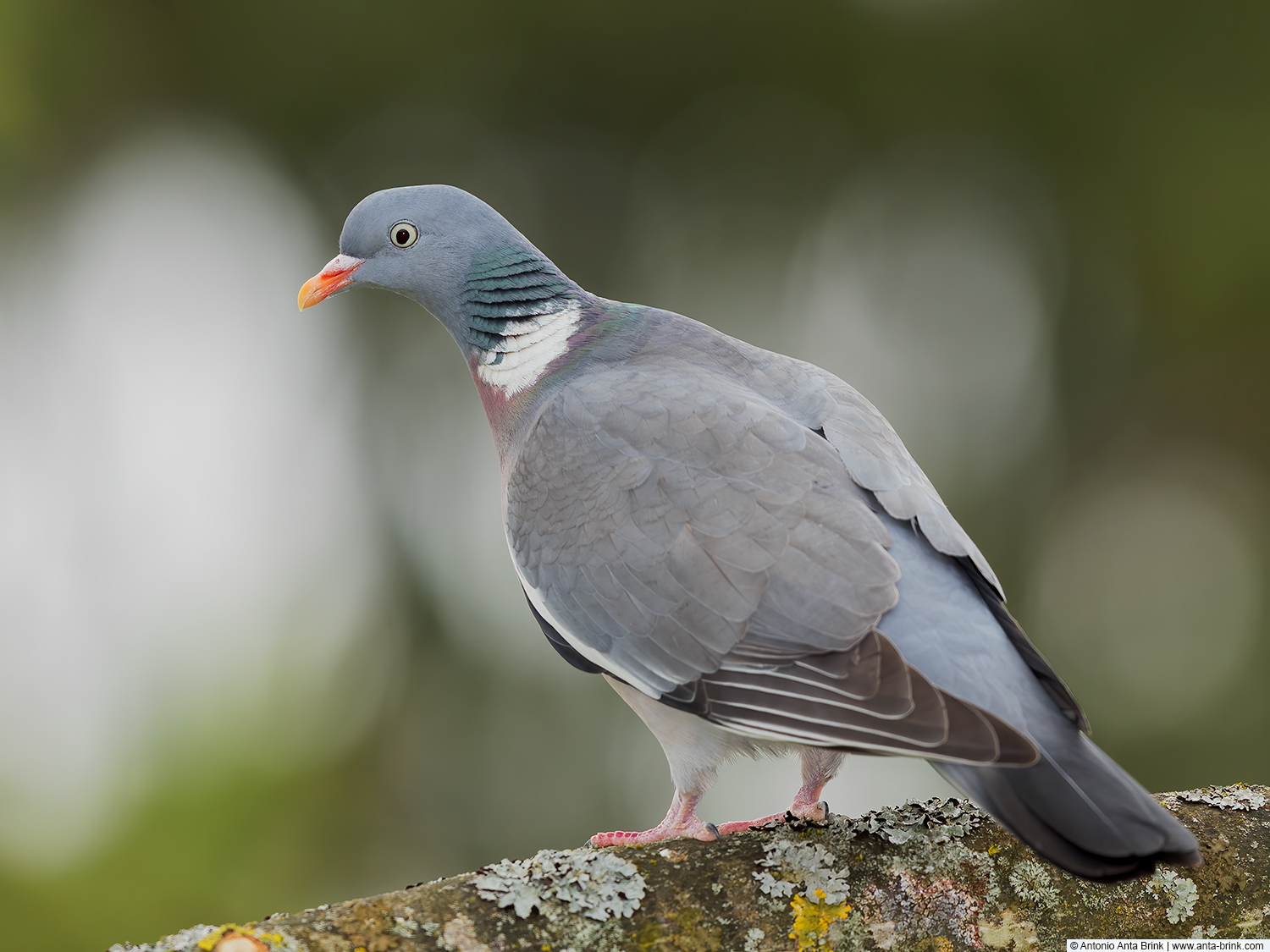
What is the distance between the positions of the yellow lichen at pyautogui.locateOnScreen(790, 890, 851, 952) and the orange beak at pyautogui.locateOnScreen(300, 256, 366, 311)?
2.12 m

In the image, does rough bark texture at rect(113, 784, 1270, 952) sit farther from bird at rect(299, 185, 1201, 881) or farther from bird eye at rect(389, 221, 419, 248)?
bird eye at rect(389, 221, 419, 248)

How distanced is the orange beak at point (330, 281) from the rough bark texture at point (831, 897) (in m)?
1.87

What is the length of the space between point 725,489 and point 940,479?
3475mm

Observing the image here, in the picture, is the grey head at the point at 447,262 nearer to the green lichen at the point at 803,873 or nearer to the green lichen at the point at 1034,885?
the green lichen at the point at 803,873

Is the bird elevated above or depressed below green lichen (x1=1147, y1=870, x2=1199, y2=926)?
above

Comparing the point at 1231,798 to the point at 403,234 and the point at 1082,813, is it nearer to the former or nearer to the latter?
the point at 1082,813

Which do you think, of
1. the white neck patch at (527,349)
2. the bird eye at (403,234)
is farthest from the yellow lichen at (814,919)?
the bird eye at (403,234)

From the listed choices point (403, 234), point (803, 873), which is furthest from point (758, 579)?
point (403, 234)

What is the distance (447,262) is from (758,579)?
4.63 ft

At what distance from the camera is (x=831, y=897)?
2049mm

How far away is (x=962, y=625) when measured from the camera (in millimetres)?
2236

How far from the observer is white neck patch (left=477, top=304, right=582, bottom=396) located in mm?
3002

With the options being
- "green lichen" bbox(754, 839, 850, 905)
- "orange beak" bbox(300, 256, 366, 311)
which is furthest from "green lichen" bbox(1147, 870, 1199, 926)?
"orange beak" bbox(300, 256, 366, 311)

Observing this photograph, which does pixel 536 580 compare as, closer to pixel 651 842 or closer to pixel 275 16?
pixel 651 842
